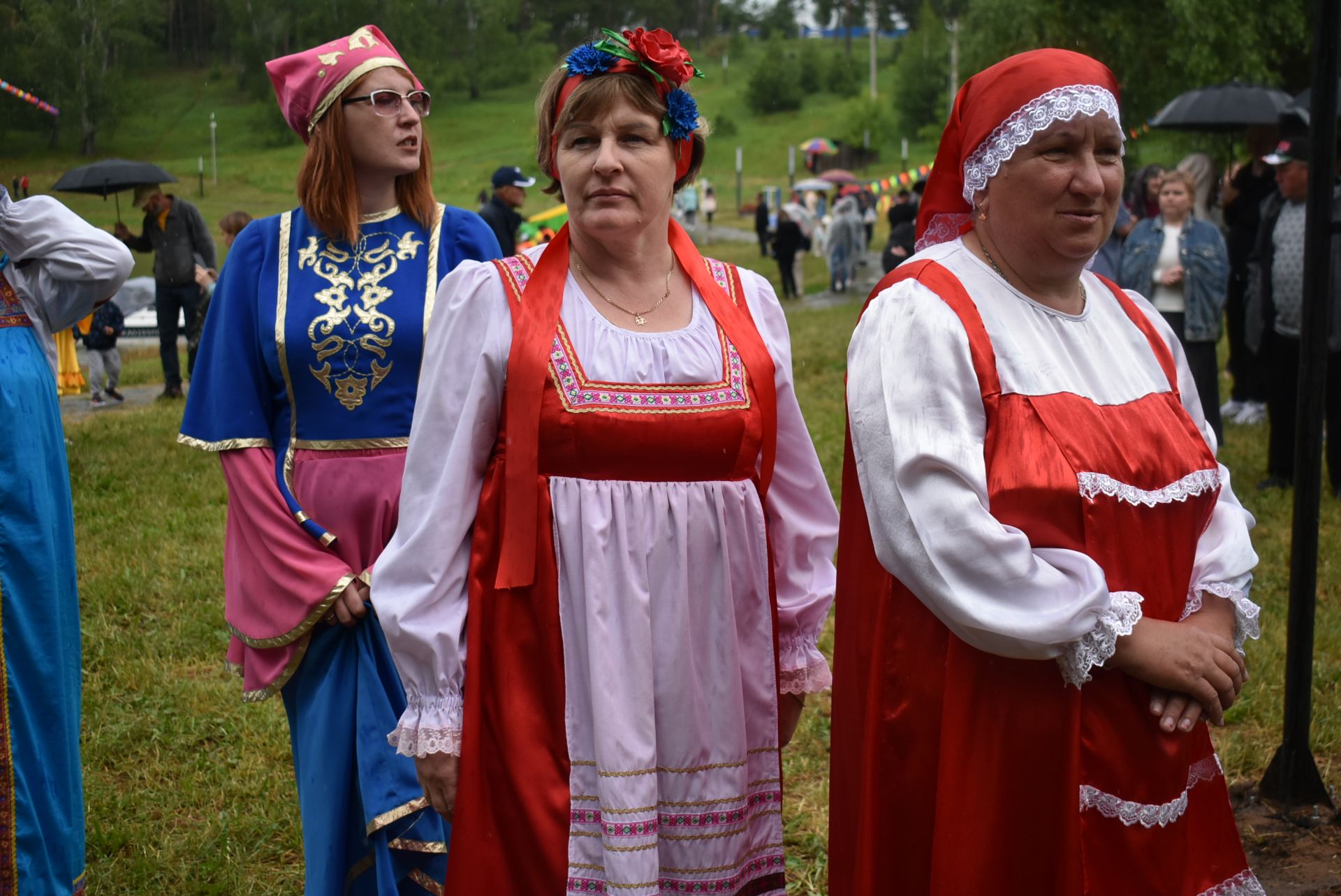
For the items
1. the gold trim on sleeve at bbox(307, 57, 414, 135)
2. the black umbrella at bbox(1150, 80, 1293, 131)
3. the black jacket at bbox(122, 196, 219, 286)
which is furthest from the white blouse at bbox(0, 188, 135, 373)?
the black umbrella at bbox(1150, 80, 1293, 131)

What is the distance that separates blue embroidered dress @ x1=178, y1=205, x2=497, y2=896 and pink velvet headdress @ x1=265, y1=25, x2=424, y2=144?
0.28 meters

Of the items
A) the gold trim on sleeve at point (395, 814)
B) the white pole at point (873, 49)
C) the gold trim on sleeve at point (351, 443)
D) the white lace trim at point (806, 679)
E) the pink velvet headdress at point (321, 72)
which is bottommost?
the white pole at point (873, 49)

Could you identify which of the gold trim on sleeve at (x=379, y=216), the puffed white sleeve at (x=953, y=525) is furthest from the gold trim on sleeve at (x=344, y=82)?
the puffed white sleeve at (x=953, y=525)

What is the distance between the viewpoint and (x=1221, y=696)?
2.09 meters

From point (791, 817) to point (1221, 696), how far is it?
2040 mm

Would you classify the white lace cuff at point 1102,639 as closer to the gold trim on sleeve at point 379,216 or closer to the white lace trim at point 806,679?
the white lace trim at point 806,679

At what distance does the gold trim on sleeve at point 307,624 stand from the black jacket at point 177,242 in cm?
903

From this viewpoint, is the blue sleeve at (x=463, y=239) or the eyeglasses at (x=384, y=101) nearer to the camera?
the eyeglasses at (x=384, y=101)

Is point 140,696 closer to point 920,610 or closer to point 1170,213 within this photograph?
point 920,610

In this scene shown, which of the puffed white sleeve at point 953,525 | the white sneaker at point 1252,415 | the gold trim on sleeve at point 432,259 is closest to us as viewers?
the puffed white sleeve at point 953,525

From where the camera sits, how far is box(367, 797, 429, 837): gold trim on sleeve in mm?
2760

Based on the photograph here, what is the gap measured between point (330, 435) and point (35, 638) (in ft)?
2.82

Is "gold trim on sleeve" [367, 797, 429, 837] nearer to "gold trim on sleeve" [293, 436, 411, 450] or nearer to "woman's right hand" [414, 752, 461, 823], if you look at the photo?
"woman's right hand" [414, 752, 461, 823]

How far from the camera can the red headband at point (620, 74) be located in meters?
2.33
